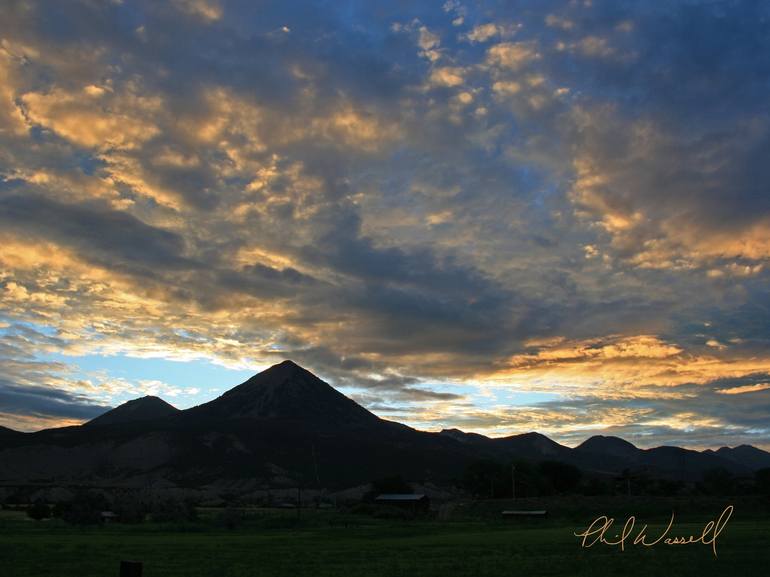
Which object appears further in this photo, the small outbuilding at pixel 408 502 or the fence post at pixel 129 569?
the small outbuilding at pixel 408 502

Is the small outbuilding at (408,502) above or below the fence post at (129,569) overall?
below

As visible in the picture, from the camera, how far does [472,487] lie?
5527 inches

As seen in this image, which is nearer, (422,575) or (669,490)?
(422,575)

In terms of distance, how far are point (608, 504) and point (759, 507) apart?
20.0 m

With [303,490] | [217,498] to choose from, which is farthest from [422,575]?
[303,490]

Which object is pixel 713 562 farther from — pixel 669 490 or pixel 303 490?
pixel 303 490
